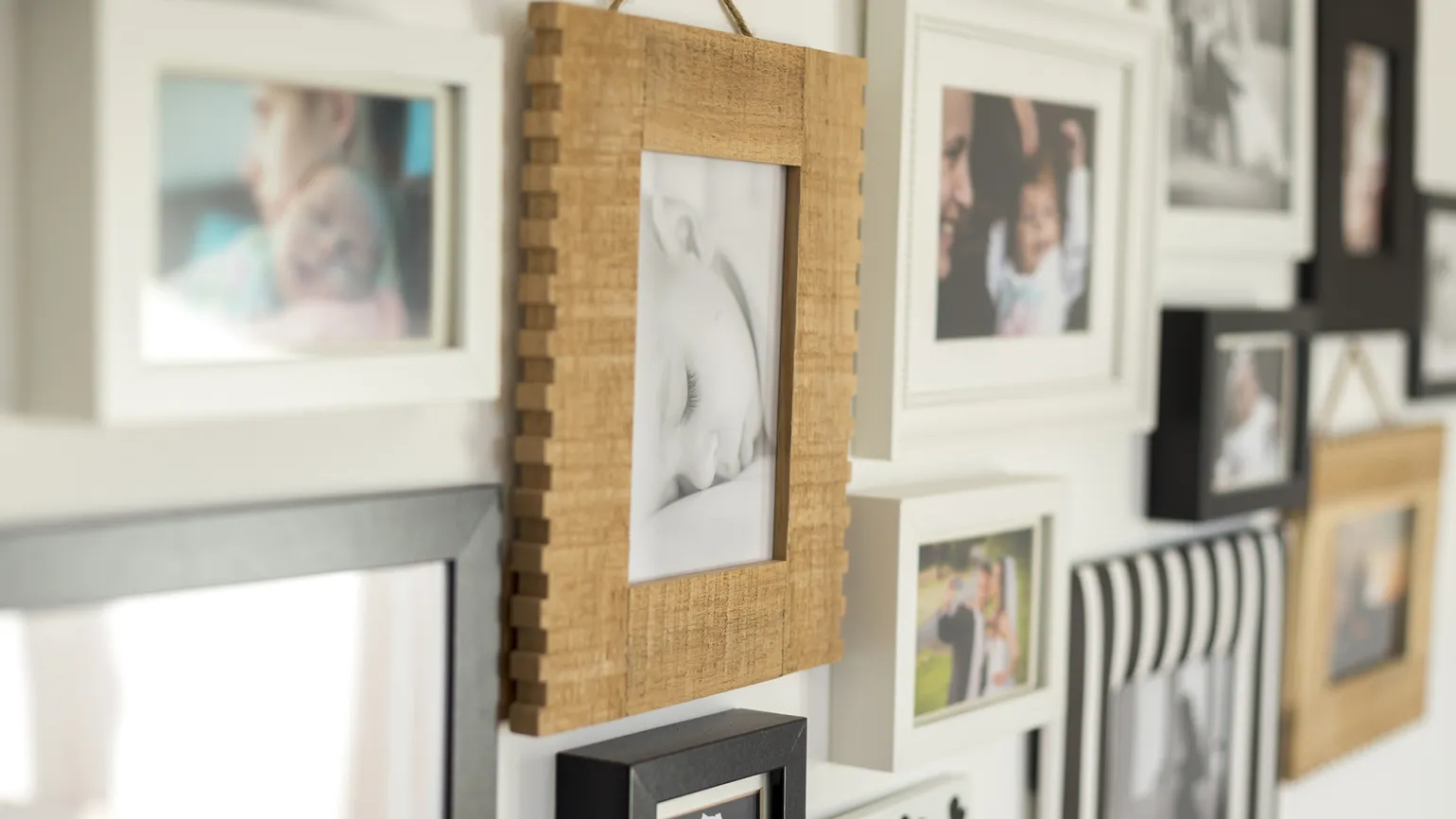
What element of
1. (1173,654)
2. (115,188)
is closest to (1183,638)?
(1173,654)

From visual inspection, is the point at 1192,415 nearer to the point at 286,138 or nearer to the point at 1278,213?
the point at 1278,213

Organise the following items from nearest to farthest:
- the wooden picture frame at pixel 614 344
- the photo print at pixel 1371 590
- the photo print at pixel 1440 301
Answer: the wooden picture frame at pixel 614 344 < the photo print at pixel 1371 590 < the photo print at pixel 1440 301

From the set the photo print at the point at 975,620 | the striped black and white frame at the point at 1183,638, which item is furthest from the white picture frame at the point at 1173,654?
the photo print at the point at 975,620

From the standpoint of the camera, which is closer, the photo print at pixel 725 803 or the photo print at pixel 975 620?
the photo print at pixel 725 803

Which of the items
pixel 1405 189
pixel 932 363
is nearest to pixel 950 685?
pixel 932 363

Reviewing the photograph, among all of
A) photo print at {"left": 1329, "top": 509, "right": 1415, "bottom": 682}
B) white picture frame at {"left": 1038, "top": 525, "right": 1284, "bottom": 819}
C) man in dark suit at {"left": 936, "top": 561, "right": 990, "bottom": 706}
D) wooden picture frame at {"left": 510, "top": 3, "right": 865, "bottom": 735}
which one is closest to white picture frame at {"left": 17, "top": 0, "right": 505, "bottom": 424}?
wooden picture frame at {"left": 510, "top": 3, "right": 865, "bottom": 735}

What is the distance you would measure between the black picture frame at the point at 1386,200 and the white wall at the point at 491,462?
0.05 meters

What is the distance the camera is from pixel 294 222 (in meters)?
0.65

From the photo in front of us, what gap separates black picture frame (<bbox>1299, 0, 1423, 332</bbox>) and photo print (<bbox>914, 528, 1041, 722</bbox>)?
579 mm

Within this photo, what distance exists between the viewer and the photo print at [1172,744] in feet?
4.39

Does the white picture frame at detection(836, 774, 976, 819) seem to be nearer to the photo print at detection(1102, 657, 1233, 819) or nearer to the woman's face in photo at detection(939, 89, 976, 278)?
the photo print at detection(1102, 657, 1233, 819)

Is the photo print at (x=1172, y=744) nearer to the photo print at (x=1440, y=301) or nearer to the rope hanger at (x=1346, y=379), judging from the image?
the rope hanger at (x=1346, y=379)

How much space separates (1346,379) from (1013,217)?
70 centimetres

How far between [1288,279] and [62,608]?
126 centimetres
